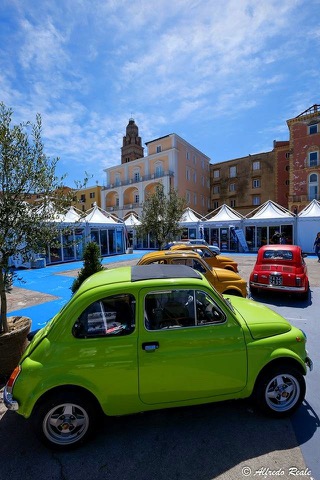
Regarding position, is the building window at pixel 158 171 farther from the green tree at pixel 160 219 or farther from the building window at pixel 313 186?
the green tree at pixel 160 219

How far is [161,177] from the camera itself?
39.2m

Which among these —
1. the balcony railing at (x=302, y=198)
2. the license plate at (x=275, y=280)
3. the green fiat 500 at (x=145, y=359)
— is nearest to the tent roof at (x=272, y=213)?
the balcony railing at (x=302, y=198)

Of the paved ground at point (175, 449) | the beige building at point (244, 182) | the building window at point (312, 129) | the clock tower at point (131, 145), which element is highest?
the clock tower at point (131, 145)

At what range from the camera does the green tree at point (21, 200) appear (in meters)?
3.94

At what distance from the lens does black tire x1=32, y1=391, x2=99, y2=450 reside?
8.09 ft

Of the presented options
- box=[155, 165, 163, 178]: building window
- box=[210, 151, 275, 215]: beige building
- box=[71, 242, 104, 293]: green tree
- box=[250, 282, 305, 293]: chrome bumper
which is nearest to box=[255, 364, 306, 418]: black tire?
box=[250, 282, 305, 293]: chrome bumper

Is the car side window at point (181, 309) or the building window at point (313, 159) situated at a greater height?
the building window at point (313, 159)

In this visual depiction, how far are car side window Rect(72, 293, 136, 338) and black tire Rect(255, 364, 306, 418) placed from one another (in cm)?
173

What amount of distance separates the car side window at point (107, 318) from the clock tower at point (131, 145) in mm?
62750

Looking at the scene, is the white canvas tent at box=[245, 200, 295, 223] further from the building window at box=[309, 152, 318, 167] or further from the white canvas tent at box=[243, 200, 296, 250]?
the building window at box=[309, 152, 318, 167]

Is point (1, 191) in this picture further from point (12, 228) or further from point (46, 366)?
point (46, 366)

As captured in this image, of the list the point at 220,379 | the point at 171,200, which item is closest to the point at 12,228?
the point at 220,379

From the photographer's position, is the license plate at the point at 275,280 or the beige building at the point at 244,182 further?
the beige building at the point at 244,182

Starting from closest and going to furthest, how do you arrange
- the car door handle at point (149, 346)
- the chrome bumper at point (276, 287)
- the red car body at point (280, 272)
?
the car door handle at point (149, 346), the chrome bumper at point (276, 287), the red car body at point (280, 272)
